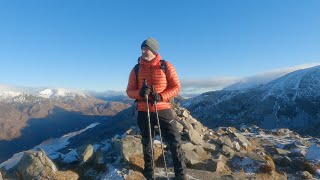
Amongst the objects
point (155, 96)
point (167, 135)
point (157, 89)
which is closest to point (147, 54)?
point (157, 89)

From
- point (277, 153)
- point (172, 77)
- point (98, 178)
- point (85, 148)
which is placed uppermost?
point (172, 77)

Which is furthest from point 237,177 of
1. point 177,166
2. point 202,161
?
point 177,166

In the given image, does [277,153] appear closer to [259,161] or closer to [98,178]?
[259,161]

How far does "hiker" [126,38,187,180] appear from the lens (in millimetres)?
12766

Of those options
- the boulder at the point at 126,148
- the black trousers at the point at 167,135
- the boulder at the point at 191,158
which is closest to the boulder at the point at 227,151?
the boulder at the point at 191,158

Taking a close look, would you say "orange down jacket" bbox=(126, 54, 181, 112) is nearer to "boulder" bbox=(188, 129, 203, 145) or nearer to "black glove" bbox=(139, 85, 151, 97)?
"black glove" bbox=(139, 85, 151, 97)

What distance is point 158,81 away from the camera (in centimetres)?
1298

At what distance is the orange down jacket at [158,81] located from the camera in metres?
12.8

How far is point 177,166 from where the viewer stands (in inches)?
525

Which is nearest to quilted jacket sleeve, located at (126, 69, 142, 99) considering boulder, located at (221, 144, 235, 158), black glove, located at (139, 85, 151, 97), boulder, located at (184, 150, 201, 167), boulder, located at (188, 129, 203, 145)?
black glove, located at (139, 85, 151, 97)

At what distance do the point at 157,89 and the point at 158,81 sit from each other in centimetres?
32

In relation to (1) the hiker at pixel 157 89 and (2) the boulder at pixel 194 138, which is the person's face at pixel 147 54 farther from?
(2) the boulder at pixel 194 138

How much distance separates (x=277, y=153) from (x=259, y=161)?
5.98m

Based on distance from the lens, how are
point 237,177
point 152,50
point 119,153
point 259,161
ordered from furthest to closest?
point 259,161, point 119,153, point 237,177, point 152,50
